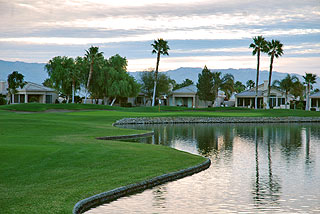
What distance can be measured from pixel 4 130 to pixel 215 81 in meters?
65.8

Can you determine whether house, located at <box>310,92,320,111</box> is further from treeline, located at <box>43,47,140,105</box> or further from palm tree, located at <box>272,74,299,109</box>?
treeline, located at <box>43,47,140,105</box>

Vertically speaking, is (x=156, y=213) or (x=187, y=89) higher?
(x=187, y=89)

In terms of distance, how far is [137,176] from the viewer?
1467 cm

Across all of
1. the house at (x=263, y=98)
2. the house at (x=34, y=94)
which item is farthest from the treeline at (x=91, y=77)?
the house at (x=263, y=98)

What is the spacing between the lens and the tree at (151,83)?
9154 centimetres

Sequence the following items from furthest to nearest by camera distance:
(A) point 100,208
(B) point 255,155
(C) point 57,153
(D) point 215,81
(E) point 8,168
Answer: (D) point 215,81 < (B) point 255,155 < (C) point 57,153 < (E) point 8,168 < (A) point 100,208

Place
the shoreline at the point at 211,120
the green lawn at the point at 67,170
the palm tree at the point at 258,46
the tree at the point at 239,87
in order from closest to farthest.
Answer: the green lawn at the point at 67,170 < the shoreline at the point at 211,120 < the palm tree at the point at 258,46 < the tree at the point at 239,87

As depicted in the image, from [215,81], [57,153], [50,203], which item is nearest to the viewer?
[50,203]

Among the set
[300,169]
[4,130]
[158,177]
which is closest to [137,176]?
[158,177]

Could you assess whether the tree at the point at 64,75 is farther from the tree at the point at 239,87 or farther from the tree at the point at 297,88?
the tree at the point at 239,87

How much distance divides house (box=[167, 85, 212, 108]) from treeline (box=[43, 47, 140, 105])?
9.51 m

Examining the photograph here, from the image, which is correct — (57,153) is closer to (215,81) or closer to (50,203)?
(50,203)

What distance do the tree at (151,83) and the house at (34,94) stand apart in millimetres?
18300

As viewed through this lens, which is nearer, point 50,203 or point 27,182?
point 50,203
